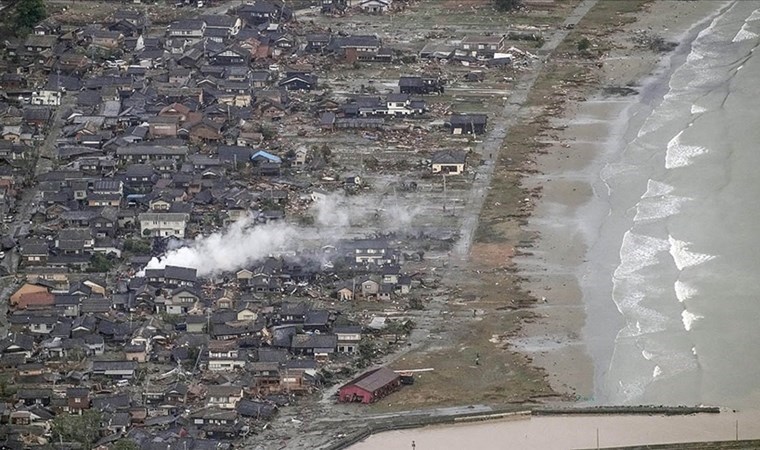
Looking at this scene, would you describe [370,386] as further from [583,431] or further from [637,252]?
[637,252]

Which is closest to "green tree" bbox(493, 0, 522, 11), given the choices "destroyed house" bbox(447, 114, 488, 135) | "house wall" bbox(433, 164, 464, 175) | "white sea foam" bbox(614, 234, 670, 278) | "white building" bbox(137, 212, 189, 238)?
"destroyed house" bbox(447, 114, 488, 135)

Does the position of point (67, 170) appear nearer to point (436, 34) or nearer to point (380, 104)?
point (380, 104)

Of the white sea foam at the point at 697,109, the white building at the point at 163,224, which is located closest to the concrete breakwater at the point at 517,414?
the white building at the point at 163,224

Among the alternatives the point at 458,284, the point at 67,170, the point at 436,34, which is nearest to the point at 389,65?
the point at 436,34

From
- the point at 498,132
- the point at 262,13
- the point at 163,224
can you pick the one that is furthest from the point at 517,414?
the point at 262,13

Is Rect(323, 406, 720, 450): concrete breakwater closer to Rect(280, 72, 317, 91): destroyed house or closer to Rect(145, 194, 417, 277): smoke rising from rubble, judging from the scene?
Rect(145, 194, 417, 277): smoke rising from rubble

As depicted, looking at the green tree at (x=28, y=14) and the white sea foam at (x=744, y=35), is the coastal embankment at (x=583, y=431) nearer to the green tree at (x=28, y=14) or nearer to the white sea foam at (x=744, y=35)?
the white sea foam at (x=744, y=35)

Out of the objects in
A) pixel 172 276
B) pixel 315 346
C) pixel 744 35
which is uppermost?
pixel 315 346
